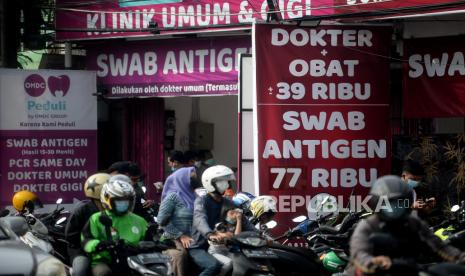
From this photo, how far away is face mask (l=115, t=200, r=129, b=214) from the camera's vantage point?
28.2 ft

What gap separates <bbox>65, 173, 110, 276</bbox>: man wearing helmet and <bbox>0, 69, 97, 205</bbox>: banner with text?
7.77 m

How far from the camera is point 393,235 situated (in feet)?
22.3

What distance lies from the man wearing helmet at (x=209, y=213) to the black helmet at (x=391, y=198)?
9.21ft

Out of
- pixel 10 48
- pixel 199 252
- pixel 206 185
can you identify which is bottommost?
pixel 199 252

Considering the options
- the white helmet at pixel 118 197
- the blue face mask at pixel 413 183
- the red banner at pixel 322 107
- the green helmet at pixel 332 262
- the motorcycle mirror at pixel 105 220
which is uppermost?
the red banner at pixel 322 107

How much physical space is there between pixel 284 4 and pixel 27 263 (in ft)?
28.0

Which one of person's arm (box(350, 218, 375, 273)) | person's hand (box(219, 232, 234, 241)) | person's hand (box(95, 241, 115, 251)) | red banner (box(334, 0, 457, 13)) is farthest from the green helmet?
red banner (box(334, 0, 457, 13))

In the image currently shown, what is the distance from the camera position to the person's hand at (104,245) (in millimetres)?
8398

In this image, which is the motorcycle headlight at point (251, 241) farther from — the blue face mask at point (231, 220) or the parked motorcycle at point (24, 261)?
the parked motorcycle at point (24, 261)

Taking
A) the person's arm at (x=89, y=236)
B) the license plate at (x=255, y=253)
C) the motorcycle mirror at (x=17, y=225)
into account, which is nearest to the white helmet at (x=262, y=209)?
the license plate at (x=255, y=253)

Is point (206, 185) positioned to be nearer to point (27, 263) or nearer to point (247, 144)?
point (27, 263)

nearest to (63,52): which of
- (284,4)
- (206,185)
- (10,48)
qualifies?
(10,48)

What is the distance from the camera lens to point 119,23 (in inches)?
670

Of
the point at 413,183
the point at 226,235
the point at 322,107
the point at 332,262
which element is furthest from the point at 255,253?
the point at 322,107
